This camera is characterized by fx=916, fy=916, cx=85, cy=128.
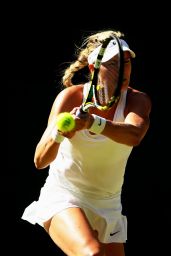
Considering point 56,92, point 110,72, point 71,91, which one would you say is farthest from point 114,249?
point 56,92

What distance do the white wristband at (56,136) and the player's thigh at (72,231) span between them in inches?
16.5

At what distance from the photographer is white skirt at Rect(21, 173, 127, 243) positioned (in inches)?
190

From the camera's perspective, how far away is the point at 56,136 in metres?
4.46

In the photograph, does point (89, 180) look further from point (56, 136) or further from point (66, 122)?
point (66, 122)

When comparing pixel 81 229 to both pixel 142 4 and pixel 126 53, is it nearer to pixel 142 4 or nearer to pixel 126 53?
pixel 126 53

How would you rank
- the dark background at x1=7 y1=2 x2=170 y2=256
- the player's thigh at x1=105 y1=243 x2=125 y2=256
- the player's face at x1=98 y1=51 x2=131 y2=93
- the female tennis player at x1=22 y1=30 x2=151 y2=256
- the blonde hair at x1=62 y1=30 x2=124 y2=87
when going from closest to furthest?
1. the female tennis player at x1=22 y1=30 x2=151 y2=256
2. the player's face at x1=98 y1=51 x2=131 y2=93
3. the blonde hair at x1=62 y1=30 x2=124 y2=87
4. the player's thigh at x1=105 y1=243 x2=125 y2=256
5. the dark background at x1=7 y1=2 x2=170 y2=256

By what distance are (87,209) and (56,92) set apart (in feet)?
7.11

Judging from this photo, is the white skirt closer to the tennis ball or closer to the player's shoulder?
the player's shoulder

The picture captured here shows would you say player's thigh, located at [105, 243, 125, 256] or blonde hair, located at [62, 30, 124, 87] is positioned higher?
blonde hair, located at [62, 30, 124, 87]

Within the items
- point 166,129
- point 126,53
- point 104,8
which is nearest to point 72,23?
point 104,8

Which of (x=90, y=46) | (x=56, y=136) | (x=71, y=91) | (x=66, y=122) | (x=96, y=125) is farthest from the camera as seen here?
(x=90, y=46)

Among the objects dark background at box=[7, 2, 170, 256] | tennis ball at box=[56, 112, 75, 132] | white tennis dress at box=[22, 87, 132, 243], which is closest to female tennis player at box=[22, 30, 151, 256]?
white tennis dress at box=[22, 87, 132, 243]

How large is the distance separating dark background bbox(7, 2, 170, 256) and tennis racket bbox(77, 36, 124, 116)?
2029mm

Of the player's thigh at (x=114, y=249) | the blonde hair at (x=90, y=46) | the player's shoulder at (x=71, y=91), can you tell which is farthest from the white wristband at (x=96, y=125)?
the player's thigh at (x=114, y=249)
